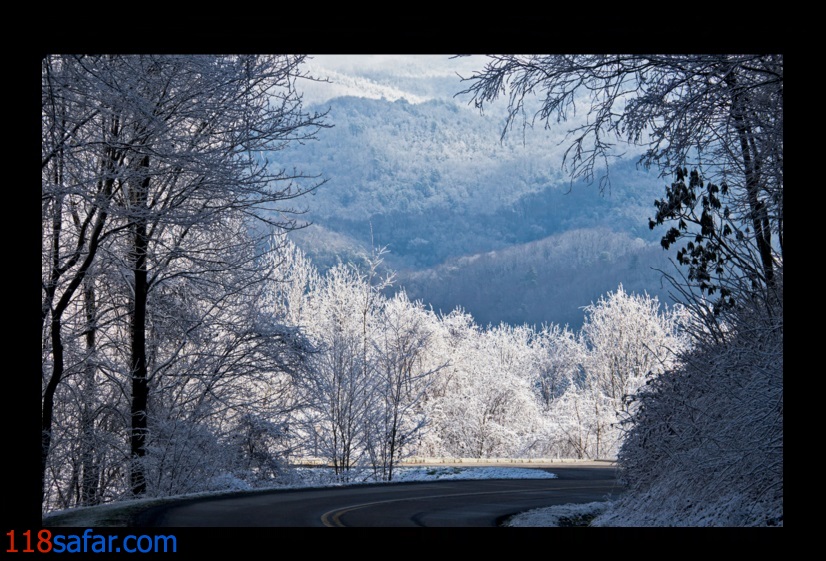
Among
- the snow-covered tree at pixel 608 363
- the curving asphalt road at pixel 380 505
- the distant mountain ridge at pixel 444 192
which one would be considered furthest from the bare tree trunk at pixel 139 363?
the distant mountain ridge at pixel 444 192

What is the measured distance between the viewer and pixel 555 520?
11.4 meters

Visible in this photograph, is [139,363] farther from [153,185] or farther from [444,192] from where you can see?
[444,192]

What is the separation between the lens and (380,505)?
12.8 metres

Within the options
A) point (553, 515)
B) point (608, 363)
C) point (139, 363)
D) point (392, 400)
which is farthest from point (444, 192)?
point (553, 515)

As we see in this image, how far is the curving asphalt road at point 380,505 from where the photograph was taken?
10062 mm

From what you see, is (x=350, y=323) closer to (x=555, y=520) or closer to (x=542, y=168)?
(x=555, y=520)

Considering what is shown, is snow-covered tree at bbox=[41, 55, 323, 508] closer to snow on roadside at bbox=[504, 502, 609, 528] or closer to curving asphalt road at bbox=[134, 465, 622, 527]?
curving asphalt road at bbox=[134, 465, 622, 527]

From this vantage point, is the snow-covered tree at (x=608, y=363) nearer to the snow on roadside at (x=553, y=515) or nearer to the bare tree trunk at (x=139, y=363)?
the snow on roadside at (x=553, y=515)

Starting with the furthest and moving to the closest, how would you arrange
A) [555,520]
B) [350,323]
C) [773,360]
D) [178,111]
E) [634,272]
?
[634,272]
[350,323]
[178,111]
[555,520]
[773,360]

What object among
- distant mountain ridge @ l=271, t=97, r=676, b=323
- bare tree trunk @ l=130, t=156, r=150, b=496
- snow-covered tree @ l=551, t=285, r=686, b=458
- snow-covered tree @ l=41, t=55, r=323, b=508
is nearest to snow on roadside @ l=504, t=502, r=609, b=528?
snow-covered tree @ l=41, t=55, r=323, b=508

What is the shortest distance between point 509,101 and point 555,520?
18.3 ft

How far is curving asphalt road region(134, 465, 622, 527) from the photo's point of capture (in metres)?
10.1
